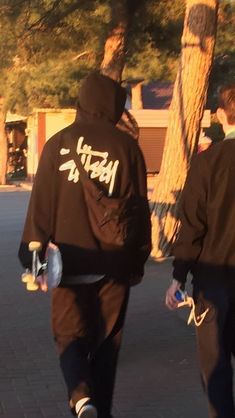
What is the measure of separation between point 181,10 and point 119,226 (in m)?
11.6

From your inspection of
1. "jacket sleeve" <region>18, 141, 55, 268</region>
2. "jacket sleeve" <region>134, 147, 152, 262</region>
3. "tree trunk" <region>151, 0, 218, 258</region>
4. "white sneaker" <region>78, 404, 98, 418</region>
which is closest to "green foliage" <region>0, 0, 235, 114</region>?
"tree trunk" <region>151, 0, 218, 258</region>

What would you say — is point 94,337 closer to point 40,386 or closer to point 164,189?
point 40,386

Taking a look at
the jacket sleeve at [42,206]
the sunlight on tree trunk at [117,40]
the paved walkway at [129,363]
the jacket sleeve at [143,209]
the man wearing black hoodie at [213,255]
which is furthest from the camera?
the sunlight on tree trunk at [117,40]

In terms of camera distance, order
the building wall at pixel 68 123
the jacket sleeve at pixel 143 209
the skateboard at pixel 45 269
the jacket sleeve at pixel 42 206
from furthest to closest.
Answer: the building wall at pixel 68 123
the jacket sleeve at pixel 143 209
the jacket sleeve at pixel 42 206
the skateboard at pixel 45 269

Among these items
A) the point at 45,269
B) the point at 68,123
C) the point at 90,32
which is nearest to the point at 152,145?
the point at 68,123

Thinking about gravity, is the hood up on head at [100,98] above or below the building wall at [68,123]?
above

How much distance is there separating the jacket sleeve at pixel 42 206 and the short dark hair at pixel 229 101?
36.7 inches

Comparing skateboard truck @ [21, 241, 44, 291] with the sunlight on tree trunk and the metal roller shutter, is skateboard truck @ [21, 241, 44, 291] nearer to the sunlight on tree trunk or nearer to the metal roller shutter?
the sunlight on tree trunk

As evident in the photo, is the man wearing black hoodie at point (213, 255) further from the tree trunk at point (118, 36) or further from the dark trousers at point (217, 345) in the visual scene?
the tree trunk at point (118, 36)

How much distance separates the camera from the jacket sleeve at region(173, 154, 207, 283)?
3.93m

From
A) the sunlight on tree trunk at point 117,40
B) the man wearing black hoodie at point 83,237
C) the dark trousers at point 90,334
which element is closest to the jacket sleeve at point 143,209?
the man wearing black hoodie at point 83,237

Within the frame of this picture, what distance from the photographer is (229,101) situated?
403 cm

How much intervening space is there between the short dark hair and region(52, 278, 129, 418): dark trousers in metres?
1.06

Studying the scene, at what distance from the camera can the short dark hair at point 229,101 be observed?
4012 millimetres
